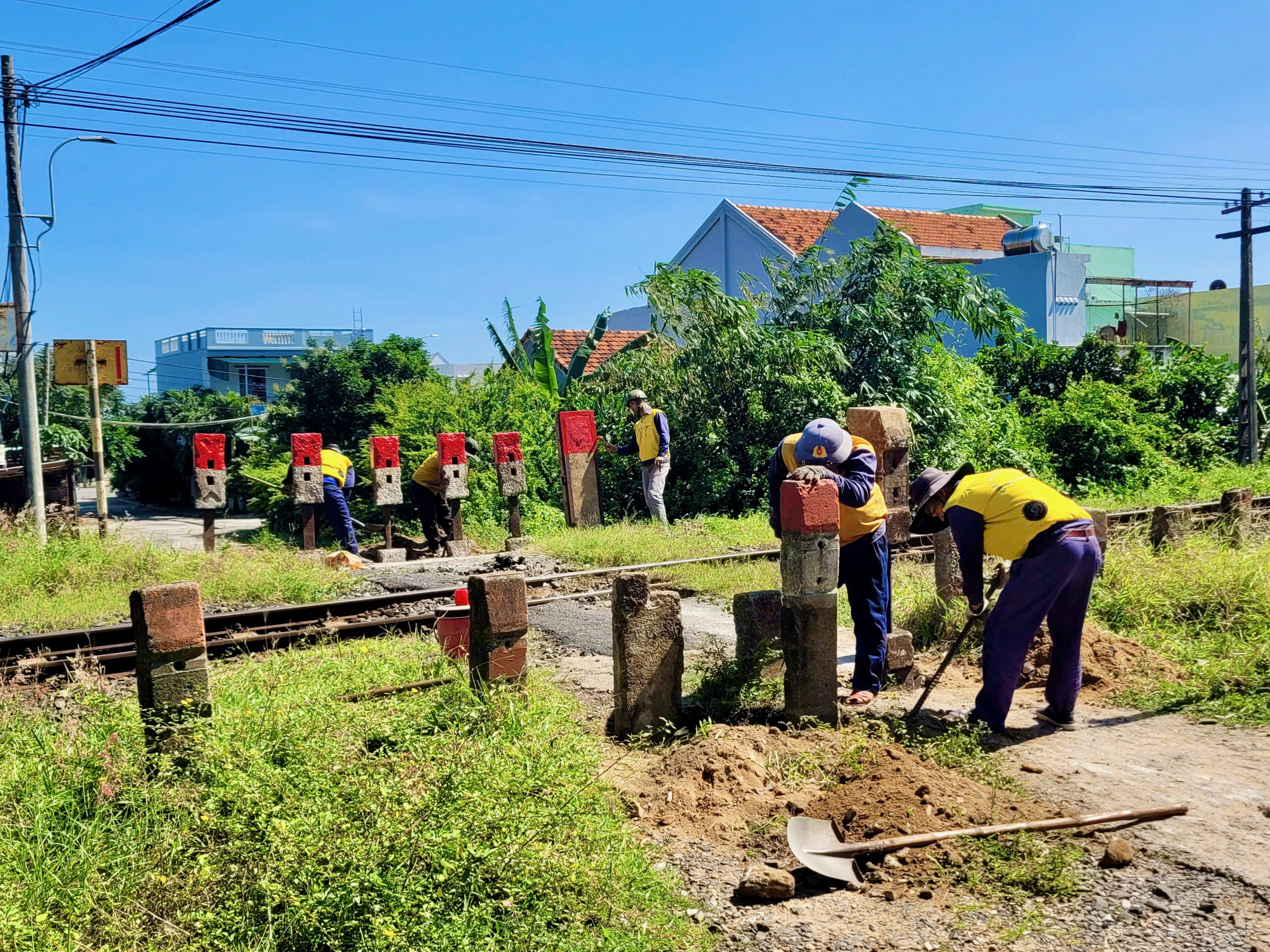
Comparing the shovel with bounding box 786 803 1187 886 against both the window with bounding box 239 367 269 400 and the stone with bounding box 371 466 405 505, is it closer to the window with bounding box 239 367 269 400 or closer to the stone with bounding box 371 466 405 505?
the stone with bounding box 371 466 405 505

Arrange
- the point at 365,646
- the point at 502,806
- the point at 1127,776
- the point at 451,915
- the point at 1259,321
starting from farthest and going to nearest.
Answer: the point at 1259,321, the point at 365,646, the point at 1127,776, the point at 502,806, the point at 451,915

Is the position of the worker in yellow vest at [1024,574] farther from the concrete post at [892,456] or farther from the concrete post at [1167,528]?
the concrete post at [1167,528]

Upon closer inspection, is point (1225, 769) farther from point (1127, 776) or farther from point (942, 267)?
point (942, 267)

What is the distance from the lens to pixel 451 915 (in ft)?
12.4

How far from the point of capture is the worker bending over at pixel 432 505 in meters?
14.2

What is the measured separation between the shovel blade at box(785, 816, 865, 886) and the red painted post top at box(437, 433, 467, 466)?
987 centimetres

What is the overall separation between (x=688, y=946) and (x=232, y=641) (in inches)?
222

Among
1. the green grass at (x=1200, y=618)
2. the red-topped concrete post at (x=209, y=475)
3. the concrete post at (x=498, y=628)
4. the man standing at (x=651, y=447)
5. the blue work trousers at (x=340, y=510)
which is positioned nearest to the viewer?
the concrete post at (x=498, y=628)

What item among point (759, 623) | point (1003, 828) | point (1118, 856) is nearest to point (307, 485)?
point (759, 623)

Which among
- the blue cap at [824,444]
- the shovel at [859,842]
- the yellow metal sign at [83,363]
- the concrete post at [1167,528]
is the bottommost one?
the shovel at [859,842]

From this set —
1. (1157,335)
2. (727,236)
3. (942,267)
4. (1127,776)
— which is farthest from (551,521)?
(1157,335)

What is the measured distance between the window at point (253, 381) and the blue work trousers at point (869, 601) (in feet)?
167

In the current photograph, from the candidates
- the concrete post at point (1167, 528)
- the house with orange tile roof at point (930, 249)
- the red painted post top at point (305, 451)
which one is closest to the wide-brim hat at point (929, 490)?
the concrete post at point (1167, 528)

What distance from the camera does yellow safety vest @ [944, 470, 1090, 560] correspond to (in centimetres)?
588
